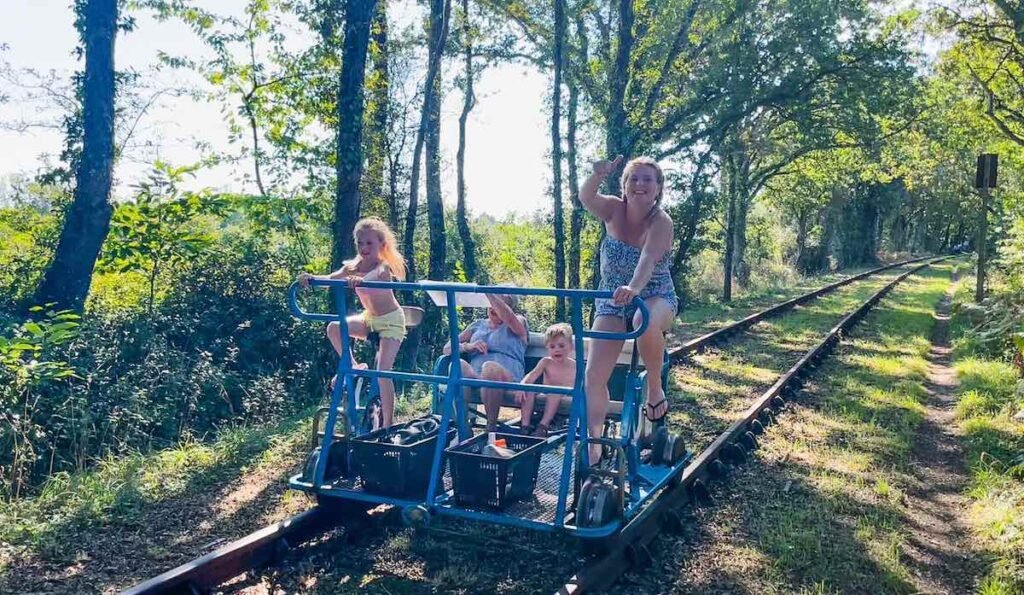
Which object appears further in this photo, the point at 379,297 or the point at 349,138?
the point at 349,138

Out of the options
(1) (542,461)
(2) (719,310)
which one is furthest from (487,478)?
(2) (719,310)

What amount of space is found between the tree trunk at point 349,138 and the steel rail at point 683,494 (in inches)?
218

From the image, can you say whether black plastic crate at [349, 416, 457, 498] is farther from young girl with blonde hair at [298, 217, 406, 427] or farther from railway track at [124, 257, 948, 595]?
young girl with blonde hair at [298, 217, 406, 427]

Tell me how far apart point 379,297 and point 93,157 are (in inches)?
203

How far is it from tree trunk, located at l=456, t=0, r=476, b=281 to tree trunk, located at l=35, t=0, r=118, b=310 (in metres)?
8.57

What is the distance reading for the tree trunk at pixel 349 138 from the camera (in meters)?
10.2

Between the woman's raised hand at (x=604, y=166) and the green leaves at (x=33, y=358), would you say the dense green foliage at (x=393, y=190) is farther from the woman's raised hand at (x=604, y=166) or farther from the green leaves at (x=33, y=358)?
the woman's raised hand at (x=604, y=166)

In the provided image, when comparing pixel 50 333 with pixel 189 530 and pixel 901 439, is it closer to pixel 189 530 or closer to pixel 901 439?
pixel 189 530

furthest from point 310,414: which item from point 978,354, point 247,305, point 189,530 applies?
point 978,354

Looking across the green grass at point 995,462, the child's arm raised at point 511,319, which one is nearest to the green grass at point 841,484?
the green grass at point 995,462

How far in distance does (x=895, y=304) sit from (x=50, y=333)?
20286 mm

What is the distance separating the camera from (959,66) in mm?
19594

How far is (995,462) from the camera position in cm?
642

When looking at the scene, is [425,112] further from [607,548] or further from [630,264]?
[607,548]
